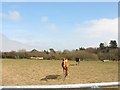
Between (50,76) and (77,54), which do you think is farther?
(77,54)

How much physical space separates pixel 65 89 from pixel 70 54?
28.5m

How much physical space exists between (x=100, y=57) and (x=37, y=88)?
3092 centimetres

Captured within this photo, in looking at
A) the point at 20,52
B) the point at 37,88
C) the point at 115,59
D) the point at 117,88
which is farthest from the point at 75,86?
the point at 20,52

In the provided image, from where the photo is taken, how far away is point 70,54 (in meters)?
32.4

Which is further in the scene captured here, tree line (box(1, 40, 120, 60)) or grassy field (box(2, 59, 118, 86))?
tree line (box(1, 40, 120, 60))

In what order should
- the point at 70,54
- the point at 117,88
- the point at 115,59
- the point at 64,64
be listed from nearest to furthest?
the point at 117,88
the point at 64,64
the point at 115,59
the point at 70,54

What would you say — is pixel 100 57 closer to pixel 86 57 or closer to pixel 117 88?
pixel 86 57

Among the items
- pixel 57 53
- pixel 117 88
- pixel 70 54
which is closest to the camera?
pixel 117 88

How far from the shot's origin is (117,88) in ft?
15.7

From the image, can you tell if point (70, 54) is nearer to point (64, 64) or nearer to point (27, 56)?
point (27, 56)

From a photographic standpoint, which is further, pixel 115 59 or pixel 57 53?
pixel 57 53

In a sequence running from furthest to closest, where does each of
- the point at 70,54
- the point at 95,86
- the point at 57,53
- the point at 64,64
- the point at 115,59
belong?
the point at 57,53
the point at 70,54
the point at 115,59
the point at 64,64
the point at 95,86

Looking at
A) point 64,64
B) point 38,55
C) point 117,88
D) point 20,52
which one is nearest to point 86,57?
point 38,55

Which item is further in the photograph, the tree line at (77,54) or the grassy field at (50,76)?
the tree line at (77,54)
